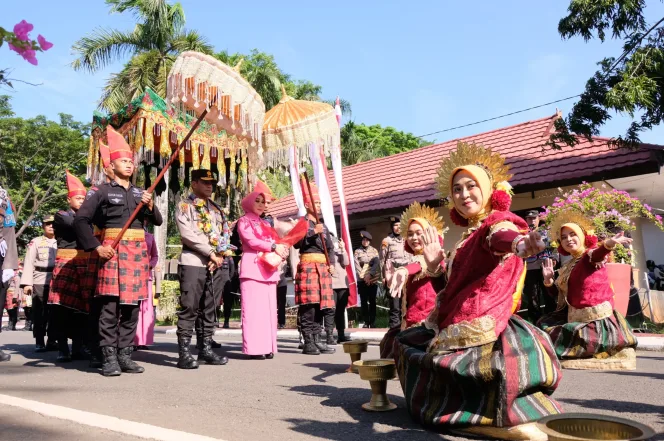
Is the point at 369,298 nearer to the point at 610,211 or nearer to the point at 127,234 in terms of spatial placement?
the point at 610,211

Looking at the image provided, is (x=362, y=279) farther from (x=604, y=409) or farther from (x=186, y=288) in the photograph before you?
(x=604, y=409)

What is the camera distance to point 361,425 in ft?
11.8

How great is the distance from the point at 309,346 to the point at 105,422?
14.7 ft

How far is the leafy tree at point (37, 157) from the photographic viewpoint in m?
30.0

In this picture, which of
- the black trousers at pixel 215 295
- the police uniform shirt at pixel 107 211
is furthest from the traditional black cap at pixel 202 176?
the black trousers at pixel 215 295

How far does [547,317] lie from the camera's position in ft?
23.2

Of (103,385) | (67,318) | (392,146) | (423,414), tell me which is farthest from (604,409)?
(392,146)

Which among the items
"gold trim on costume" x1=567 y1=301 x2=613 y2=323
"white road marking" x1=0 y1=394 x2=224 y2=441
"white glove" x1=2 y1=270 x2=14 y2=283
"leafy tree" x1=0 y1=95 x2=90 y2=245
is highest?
"leafy tree" x1=0 y1=95 x2=90 y2=245

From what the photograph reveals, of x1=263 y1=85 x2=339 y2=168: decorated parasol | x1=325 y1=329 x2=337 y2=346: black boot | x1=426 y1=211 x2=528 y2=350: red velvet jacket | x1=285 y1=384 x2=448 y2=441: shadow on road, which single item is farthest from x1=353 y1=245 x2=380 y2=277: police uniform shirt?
x1=426 y1=211 x2=528 y2=350: red velvet jacket

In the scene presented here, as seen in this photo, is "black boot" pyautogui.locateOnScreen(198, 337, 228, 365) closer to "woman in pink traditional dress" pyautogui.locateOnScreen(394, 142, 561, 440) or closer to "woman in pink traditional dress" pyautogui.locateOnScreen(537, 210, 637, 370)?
"woman in pink traditional dress" pyautogui.locateOnScreen(394, 142, 561, 440)

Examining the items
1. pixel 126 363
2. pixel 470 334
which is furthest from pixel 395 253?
pixel 470 334

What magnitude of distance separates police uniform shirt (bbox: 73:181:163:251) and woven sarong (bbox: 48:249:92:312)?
1.13 m

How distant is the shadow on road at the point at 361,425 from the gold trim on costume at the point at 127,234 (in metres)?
2.66

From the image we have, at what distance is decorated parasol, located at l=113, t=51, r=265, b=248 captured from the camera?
6.11 metres
